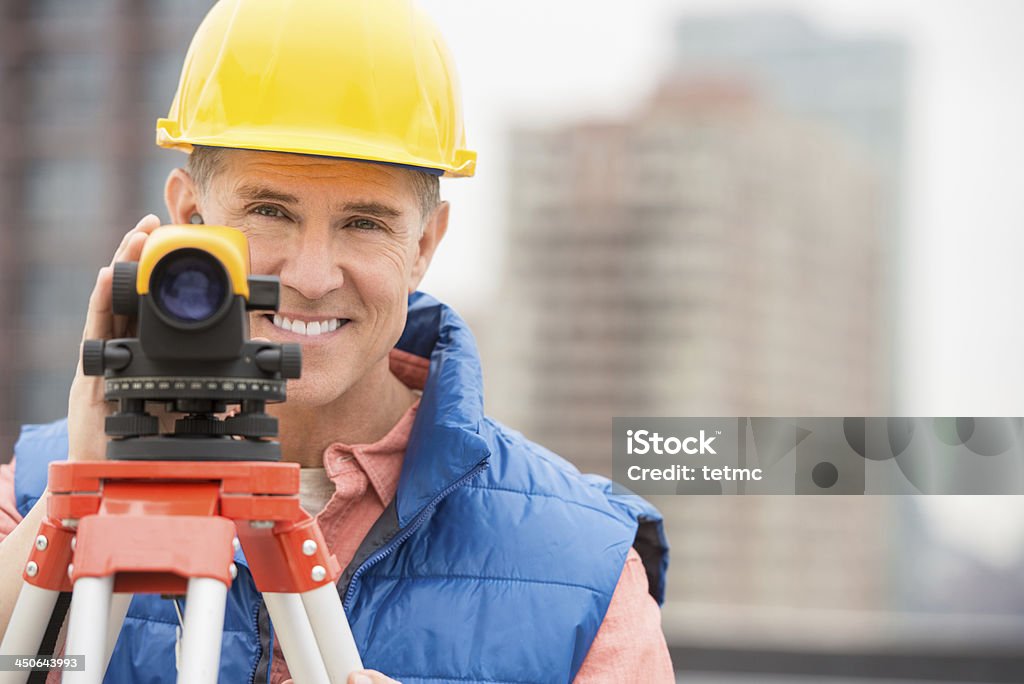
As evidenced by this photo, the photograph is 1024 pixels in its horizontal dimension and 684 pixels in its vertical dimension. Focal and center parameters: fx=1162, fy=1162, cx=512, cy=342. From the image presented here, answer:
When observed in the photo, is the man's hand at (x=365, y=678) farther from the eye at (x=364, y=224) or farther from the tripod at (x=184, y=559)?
the eye at (x=364, y=224)

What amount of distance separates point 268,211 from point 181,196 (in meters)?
0.23

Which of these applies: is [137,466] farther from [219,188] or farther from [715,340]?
[715,340]

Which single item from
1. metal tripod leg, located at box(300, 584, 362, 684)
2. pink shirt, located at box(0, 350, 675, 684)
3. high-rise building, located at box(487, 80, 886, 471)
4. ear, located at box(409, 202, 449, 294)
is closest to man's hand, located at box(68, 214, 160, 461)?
metal tripod leg, located at box(300, 584, 362, 684)

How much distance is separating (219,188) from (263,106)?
0.47 ft

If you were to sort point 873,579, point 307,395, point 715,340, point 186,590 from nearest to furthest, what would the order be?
point 186,590
point 307,395
point 873,579
point 715,340

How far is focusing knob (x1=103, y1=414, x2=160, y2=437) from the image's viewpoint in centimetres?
122

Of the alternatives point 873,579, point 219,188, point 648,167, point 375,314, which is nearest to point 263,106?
point 219,188

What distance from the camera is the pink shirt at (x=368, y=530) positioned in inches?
68.3

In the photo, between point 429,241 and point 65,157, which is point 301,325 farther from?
point 65,157

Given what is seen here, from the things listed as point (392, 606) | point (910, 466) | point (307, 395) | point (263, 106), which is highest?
point (263, 106)

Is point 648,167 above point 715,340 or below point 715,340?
above

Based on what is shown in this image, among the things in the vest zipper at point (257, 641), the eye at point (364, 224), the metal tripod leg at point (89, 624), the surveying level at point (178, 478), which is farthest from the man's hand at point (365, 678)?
the eye at point (364, 224)

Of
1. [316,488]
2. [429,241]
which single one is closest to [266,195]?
[429,241]

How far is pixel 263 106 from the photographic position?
1710mm
